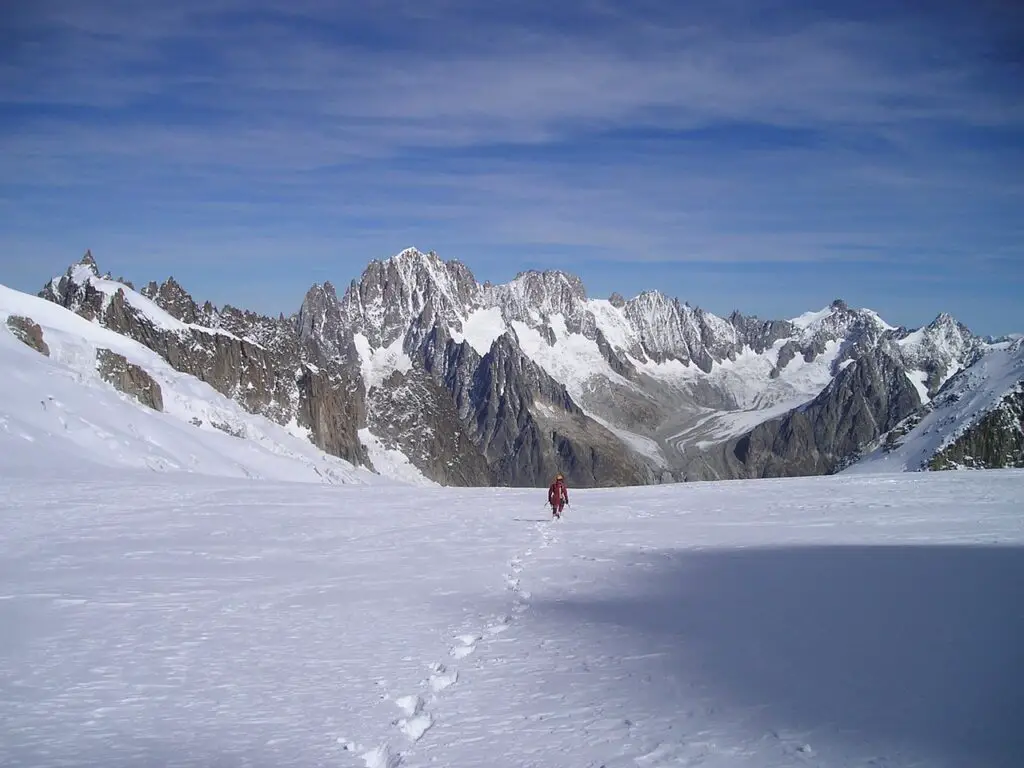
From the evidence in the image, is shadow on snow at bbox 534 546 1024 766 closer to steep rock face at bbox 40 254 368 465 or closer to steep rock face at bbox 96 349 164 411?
steep rock face at bbox 96 349 164 411

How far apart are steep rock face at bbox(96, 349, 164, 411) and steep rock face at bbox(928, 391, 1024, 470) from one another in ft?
265

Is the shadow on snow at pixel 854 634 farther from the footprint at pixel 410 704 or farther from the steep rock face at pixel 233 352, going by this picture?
the steep rock face at pixel 233 352

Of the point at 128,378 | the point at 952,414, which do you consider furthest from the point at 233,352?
the point at 952,414

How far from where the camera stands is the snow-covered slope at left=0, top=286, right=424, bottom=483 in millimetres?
40812

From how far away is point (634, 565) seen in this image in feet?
62.2

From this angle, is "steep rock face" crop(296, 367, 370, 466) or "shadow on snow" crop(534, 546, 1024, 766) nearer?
"shadow on snow" crop(534, 546, 1024, 766)

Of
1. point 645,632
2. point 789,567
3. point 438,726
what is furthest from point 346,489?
point 438,726

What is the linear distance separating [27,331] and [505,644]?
5790cm

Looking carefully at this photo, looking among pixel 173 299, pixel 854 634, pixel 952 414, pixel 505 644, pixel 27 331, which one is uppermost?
pixel 173 299

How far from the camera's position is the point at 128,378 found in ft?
223

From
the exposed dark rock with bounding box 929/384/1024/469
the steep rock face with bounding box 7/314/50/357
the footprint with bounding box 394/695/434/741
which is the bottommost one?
the exposed dark rock with bounding box 929/384/1024/469

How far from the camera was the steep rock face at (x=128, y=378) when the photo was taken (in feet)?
219

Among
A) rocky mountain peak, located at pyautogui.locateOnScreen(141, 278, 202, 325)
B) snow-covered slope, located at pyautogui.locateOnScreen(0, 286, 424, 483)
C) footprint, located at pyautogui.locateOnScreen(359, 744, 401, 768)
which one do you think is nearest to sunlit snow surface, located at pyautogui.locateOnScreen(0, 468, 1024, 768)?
footprint, located at pyautogui.locateOnScreen(359, 744, 401, 768)

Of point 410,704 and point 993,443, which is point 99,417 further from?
point 993,443
